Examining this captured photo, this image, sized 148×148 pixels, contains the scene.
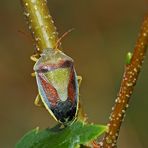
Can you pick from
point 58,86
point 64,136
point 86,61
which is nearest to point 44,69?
point 58,86

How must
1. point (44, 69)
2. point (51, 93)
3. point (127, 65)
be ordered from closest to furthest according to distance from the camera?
point (127, 65), point (51, 93), point (44, 69)

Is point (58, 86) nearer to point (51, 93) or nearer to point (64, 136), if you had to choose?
point (51, 93)

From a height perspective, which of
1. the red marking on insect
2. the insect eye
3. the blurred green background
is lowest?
the blurred green background

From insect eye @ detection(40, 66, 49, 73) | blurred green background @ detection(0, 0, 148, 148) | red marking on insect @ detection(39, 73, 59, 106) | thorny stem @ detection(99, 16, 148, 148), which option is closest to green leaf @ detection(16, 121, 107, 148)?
thorny stem @ detection(99, 16, 148, 148)

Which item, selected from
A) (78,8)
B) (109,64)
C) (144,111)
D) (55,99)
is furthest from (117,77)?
(55,99)

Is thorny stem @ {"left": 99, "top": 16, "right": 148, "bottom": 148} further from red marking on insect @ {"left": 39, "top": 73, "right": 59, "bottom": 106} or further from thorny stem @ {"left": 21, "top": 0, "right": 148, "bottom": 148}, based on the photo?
red marking on insect @ {"left": 39, "top": 73, "right": 59, "bottom": 106}
